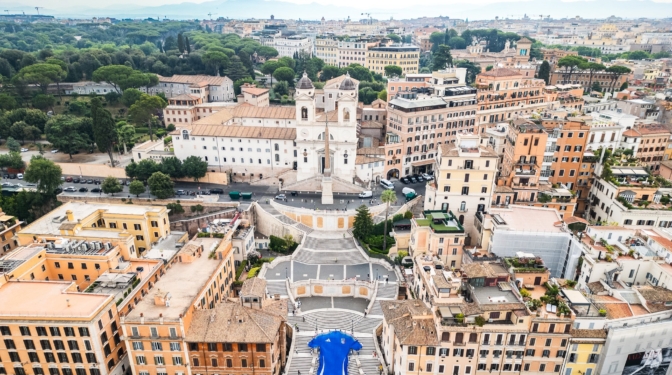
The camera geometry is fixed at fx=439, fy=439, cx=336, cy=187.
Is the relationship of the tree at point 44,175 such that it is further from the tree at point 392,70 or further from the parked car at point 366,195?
the tree at point 392,70

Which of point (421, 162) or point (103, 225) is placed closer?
point (103, 225)

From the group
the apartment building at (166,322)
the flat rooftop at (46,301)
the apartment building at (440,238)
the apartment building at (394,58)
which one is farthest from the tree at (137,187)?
the apartment building at (394,58)

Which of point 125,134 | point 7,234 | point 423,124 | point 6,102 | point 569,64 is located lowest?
point 7,234

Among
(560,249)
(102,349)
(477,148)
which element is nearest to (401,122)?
(477,148)

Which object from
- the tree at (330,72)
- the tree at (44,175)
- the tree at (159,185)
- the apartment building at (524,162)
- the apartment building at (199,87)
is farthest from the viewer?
the tree at (330,72)

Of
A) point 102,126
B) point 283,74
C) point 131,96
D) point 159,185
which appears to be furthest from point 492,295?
point 283,74

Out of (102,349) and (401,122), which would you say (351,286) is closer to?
(102,349)

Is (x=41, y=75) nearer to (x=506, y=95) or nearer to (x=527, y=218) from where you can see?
(x=506, y=95)
